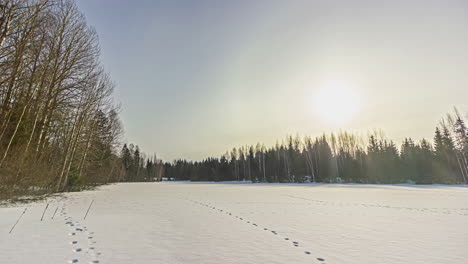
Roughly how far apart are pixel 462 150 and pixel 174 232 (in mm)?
40209

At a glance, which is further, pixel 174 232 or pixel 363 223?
pixel 363 223

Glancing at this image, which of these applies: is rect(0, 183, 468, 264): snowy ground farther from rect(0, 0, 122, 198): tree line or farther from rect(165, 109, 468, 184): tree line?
rect(165, 109, 468, 184): tree line

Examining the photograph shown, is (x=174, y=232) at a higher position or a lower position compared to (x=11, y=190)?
lower

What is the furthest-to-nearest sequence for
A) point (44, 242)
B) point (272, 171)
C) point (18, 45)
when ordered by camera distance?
point (272, 171) → point (18, 45) → point (44, 242)

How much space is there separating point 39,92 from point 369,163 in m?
45.3

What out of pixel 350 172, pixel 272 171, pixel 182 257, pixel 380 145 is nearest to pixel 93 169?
pixel 182 257

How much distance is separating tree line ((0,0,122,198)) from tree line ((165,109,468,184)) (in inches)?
1401

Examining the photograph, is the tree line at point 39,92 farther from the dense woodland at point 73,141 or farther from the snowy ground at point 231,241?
the snowy ground at point 231,241

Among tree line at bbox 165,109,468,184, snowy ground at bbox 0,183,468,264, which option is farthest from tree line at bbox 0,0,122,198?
tree line at bbox 165,109,468,184

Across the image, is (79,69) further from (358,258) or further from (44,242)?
(358,258)

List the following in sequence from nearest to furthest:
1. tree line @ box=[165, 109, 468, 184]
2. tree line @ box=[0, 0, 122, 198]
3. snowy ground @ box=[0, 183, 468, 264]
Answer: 1. snowy ground @ box=[0, 183, 468, 264]
2. tree line @ box=[0, 0, 122, 198]
3. tree line @ box=[165, 109, 468, 184]

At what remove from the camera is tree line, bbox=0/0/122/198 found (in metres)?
5.00

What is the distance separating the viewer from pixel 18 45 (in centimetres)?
477

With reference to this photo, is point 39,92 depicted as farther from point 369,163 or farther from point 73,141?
point 369,163
